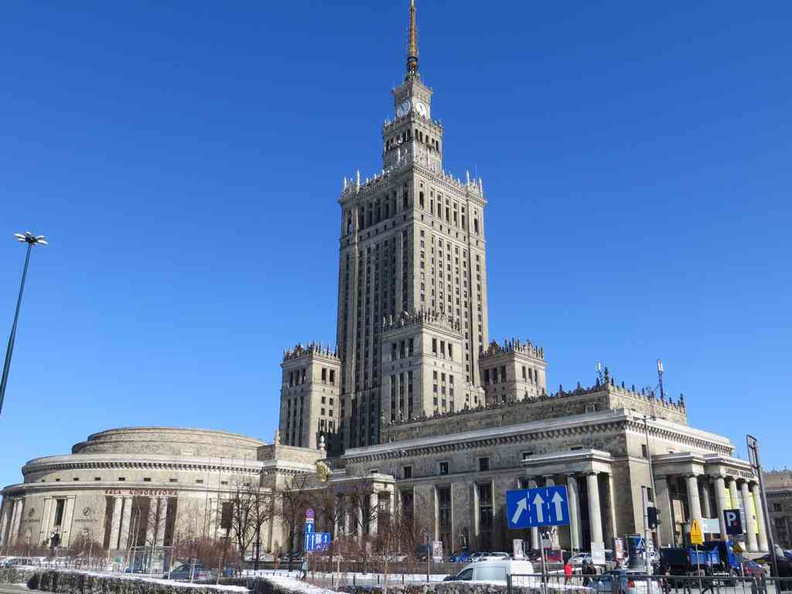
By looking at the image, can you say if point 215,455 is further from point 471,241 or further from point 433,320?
point 471,241

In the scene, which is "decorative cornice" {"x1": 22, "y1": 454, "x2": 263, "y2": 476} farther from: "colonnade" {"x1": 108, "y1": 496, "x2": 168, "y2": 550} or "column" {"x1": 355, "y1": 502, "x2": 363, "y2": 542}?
"column" {"x1": 355, "y1": 502, "x2": 363, "y2": 542}

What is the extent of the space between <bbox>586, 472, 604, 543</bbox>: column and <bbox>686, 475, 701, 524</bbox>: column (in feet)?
30.0

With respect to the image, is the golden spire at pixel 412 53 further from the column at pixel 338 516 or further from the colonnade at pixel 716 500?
the colonnade at pixel 716 500

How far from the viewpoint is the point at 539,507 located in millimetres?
22062

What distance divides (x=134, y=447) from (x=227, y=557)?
5111cm

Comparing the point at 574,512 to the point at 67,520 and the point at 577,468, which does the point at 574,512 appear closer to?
the point at 577,468

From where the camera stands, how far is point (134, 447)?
11750 centimetres

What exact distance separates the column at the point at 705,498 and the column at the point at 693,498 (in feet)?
8.24

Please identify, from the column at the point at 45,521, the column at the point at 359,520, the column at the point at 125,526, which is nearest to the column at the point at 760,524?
the column at the point at 359,520

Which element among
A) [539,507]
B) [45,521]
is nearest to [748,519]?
[539,507]

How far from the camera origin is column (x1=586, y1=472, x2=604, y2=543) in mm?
72625

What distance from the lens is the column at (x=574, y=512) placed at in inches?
2884

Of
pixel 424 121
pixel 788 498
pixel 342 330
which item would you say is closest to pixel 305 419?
pixel 342 330

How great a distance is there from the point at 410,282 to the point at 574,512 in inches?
2779
